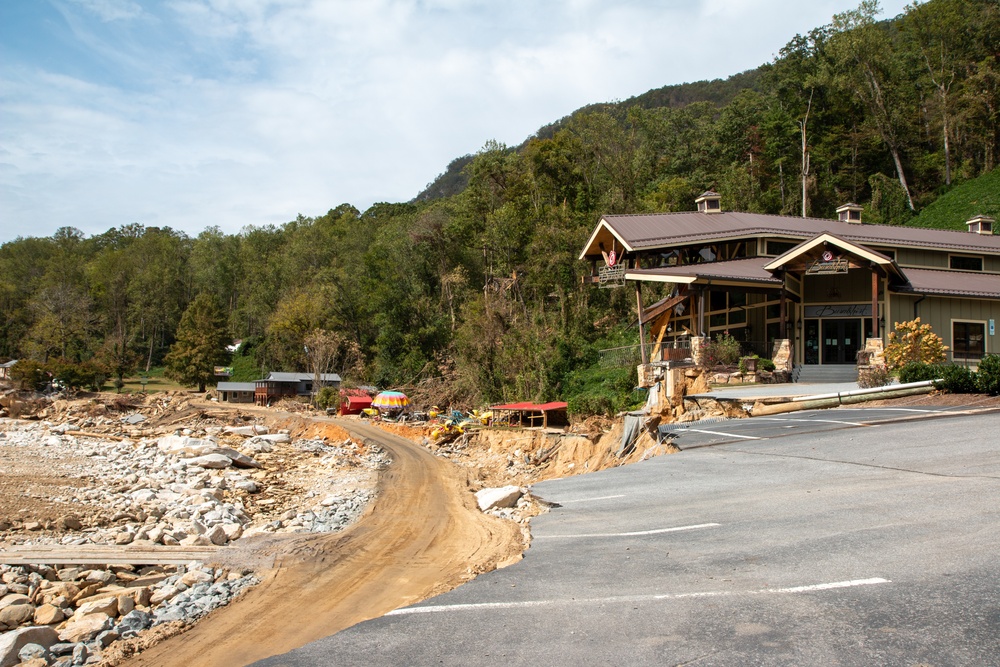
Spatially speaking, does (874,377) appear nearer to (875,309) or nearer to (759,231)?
(875,309)

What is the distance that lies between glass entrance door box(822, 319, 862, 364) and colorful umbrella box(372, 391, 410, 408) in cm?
2518

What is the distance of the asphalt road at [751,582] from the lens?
5.21 metres

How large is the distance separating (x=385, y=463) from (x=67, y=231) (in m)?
136

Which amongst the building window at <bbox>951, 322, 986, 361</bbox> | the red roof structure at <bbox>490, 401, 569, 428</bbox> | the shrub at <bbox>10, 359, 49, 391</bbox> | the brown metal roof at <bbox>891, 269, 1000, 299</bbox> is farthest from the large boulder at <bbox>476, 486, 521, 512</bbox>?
the shrub at <bbox>10, 359, 49, 391</bbox>

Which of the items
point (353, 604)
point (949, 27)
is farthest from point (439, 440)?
point (949, 27)

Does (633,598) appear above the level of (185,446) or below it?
above

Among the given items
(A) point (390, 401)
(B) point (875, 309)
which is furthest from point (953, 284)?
(A) point (390, 401)

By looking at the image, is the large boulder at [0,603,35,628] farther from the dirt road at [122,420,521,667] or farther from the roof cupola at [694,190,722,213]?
the roof cupola at [694,190,722,213]

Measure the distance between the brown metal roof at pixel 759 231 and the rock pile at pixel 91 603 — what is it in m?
27.4

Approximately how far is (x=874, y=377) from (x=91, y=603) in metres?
21.6

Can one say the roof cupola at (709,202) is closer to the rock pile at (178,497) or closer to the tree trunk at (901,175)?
the tree trunk at (901,175)

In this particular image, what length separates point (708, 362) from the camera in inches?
1051

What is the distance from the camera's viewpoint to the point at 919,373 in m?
19.5

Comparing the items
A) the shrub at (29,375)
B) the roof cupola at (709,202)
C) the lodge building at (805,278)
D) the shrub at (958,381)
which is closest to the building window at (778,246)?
the lodge building at (805,278)
